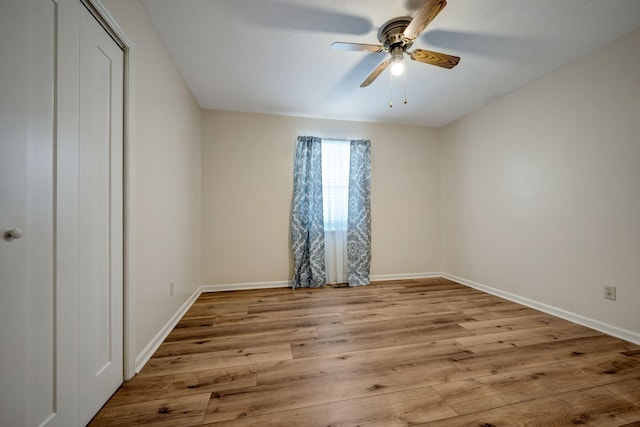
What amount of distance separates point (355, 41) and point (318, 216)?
2.05m

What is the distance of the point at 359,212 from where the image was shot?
11.3 feet

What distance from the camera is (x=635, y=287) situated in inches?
70.9

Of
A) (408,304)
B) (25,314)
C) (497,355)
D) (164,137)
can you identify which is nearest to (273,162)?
(164,137)

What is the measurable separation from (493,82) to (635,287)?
2203 millimetres

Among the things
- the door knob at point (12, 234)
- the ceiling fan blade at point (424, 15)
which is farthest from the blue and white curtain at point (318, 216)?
the door knob at point (12, 234)

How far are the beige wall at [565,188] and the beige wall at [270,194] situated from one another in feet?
2.92

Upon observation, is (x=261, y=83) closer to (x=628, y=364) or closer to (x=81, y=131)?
(x=81, y=131)

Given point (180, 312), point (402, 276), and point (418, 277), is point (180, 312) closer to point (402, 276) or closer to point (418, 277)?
point (402, 276)

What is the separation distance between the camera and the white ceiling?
5.27ft

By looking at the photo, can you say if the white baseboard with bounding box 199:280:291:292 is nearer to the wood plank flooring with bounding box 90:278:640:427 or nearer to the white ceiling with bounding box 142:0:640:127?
the wood plank flooring with bounding box 90:278:640:427

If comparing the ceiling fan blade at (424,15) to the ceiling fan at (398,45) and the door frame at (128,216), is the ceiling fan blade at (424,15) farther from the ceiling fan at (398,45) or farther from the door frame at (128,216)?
the door frame at (128,216)

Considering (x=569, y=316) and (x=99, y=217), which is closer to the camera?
(x=99, y=217)

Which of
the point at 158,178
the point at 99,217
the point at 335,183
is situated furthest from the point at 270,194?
the point at 99,217

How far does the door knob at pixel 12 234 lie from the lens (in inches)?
28.8
